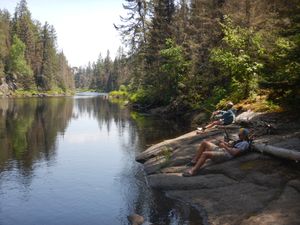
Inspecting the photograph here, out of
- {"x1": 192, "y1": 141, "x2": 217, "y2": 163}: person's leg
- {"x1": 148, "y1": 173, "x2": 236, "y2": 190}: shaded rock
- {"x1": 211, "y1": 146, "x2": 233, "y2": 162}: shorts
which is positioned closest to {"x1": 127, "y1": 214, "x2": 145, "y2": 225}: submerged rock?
{"x1": 148, "y1": 173, "x2": 236, "y2": 190}: shaded rock

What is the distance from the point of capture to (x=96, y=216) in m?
11.5

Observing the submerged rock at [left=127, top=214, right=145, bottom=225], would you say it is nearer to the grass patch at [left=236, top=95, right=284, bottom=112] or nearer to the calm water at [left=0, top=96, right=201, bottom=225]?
the calm water at [left=0, top=96, right=201, bottom=225]

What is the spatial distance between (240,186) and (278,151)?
1635mm

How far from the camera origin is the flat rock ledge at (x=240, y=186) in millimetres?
9812

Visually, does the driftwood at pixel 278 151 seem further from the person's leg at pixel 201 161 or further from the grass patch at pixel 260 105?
the grass patch at pixel 260 105

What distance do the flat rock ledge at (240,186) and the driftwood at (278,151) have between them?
0.75ft

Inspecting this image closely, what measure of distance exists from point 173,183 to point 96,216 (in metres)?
3.11

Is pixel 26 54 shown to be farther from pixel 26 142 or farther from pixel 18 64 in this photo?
pixel 26 142

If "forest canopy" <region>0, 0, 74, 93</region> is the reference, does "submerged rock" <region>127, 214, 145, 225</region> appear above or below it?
below

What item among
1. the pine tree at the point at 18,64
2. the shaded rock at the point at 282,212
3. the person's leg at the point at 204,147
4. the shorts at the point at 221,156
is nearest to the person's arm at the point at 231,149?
the shorts at the point at 221,156

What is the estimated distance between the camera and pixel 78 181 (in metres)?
15.3

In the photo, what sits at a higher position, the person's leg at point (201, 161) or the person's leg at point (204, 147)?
the person's leg at point (204, 147)

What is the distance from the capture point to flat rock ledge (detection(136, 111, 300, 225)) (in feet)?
32.2

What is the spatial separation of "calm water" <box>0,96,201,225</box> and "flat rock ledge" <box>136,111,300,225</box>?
1.84 feet
